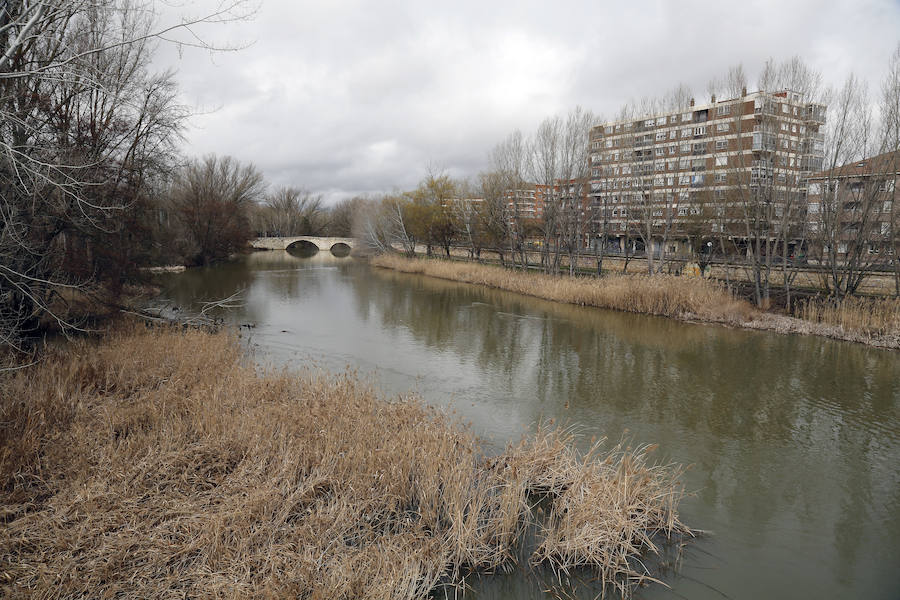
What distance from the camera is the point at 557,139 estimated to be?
26.2 meters

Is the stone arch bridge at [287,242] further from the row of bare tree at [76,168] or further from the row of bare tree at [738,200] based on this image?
the row of bare tree at [76,168]

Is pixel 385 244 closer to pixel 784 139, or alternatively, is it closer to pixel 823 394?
pixel 784 139

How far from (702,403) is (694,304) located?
9.23 meters

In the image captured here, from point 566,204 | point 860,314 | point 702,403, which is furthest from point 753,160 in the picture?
point 702,403

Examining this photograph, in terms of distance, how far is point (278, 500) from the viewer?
5.09 metres

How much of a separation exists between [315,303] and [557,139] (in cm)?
1470

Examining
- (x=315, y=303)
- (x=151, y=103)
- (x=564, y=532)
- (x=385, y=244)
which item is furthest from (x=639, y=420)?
(x=385, y=244)

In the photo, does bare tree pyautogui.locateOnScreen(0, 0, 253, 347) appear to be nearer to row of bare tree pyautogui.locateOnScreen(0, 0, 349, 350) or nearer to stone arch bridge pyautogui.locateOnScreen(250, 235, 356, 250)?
row of bare tree pyautogui.locateOnScreen(0, 0, 349, 350)

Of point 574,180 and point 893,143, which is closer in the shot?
point 893,143

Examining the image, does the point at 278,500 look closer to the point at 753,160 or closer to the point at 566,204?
the point at 753,160

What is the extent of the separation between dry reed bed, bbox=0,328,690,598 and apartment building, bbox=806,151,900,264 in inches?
570

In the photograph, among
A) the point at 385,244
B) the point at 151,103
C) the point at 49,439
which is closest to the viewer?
the point at 49,439

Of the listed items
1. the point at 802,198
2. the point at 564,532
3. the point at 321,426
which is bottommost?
the point at 564,532

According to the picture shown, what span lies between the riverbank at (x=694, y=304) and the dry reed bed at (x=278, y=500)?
11.5 meters
